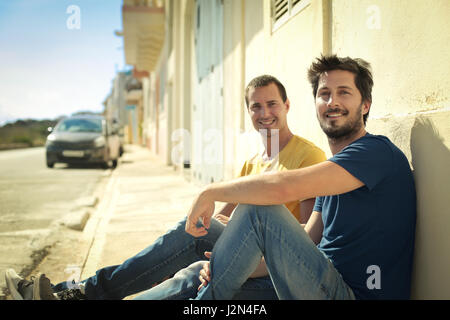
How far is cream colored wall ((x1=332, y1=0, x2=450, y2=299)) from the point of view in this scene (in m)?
1.58

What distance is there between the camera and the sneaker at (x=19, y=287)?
184 cm

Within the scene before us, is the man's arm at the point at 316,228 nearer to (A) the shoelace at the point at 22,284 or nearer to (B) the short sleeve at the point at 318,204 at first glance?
(B) the short sleeve at the point at 318,204

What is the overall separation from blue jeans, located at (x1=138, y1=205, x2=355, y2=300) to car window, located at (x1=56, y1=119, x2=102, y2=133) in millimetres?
10957

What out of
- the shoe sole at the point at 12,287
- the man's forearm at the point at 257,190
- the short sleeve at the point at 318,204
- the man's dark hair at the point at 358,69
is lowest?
the shoe sole at the point at 12,287

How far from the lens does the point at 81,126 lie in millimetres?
11938

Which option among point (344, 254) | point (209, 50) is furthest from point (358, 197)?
point (209, 50)

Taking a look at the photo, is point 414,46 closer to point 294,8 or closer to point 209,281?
point 209,281

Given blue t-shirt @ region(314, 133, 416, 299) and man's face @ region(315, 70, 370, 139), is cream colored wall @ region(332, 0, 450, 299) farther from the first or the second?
man's face @ region(315, 70, 370, 139)

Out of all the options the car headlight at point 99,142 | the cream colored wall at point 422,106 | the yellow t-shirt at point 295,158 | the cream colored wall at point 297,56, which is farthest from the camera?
the car headlight at point 99,142

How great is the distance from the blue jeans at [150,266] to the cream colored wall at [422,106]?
1.08 meters

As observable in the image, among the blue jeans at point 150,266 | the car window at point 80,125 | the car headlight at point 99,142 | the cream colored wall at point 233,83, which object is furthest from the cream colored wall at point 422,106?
the car window at point 80,125

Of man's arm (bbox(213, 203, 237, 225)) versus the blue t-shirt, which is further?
man's arm (bbox(213, 203, 237, 225))

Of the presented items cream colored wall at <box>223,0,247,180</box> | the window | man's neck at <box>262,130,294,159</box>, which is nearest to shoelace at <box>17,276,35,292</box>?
man's neck at <box>262,130,294,159</box>

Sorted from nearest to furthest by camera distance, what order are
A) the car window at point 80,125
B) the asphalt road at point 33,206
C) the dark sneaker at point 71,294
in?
the dark sneaker at point 71,294 < the asphalt road at point 33,206 < the car window at point 80,125
